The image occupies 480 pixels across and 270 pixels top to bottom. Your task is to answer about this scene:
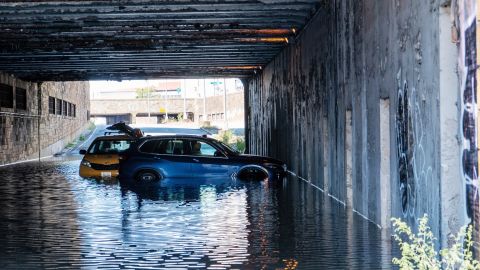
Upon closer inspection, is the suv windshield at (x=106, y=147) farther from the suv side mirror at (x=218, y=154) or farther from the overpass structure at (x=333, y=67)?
the suv side mirror at (x=218, y=154)

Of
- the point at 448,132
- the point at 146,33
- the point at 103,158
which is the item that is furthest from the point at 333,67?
the point at 103,158

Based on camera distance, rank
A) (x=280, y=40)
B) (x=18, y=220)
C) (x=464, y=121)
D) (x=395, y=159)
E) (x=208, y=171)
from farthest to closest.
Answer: (x=280, y=40) < (x=208, y=171) < (x=18, y=220) < (x=395, y=159) < (x=464, y=121)

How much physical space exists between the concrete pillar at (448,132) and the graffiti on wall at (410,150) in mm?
627

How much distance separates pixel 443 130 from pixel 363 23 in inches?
210

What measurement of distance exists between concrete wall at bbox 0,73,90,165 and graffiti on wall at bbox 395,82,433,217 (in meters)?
25.0

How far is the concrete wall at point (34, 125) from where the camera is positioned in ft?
113

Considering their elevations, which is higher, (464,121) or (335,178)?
(464,121)

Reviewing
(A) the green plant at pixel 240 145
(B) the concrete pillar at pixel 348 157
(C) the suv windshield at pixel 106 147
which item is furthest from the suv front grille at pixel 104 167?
(A) the green plant at pixel 240 145

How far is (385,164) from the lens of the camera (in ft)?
39.5

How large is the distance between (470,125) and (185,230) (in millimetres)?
5489

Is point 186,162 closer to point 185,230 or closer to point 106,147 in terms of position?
point 106,147

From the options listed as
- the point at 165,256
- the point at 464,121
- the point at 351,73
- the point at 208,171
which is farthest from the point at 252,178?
the point at 464,121

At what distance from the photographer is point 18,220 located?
13.5 meters

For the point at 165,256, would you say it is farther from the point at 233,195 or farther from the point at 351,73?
the point at 233,195
